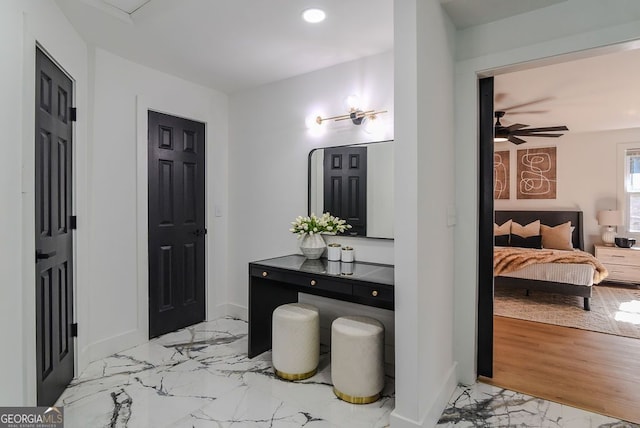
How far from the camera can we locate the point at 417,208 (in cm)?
175

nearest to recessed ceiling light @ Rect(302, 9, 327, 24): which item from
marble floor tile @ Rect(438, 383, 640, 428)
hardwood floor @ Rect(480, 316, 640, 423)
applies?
marble floor tile @ Rect(438, 383, 640, 428)

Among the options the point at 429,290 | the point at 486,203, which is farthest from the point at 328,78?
the point at 429,290

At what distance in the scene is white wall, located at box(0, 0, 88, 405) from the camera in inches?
59.2

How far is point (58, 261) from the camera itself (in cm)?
216

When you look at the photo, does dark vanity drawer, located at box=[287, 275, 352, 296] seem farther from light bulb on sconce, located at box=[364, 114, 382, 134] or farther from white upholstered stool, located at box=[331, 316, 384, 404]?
light bulb on sconce, located at box=[364, 114, 382, 134]

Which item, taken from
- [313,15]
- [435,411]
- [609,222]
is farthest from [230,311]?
[609,222]

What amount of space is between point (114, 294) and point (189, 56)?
2085 millimetres

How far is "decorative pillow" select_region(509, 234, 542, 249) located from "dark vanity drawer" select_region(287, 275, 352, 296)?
4.61 metres

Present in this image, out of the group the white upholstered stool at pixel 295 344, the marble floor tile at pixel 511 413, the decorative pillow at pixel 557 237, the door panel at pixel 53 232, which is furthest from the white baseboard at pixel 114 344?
the decorative pillow at pixel 557 237

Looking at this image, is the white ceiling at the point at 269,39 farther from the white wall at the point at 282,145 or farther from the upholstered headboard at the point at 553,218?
the upholstered headboard at the point at 553,218

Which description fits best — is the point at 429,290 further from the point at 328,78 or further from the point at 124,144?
the point at 124,144

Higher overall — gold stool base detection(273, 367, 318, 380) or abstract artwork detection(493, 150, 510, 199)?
abstract artwork detection(493, 150, 510, 199)

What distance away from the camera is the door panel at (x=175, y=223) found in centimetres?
315

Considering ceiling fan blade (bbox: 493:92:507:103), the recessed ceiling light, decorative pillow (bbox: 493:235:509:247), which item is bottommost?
decorative pillow (bbox: 493:235:509:247)
